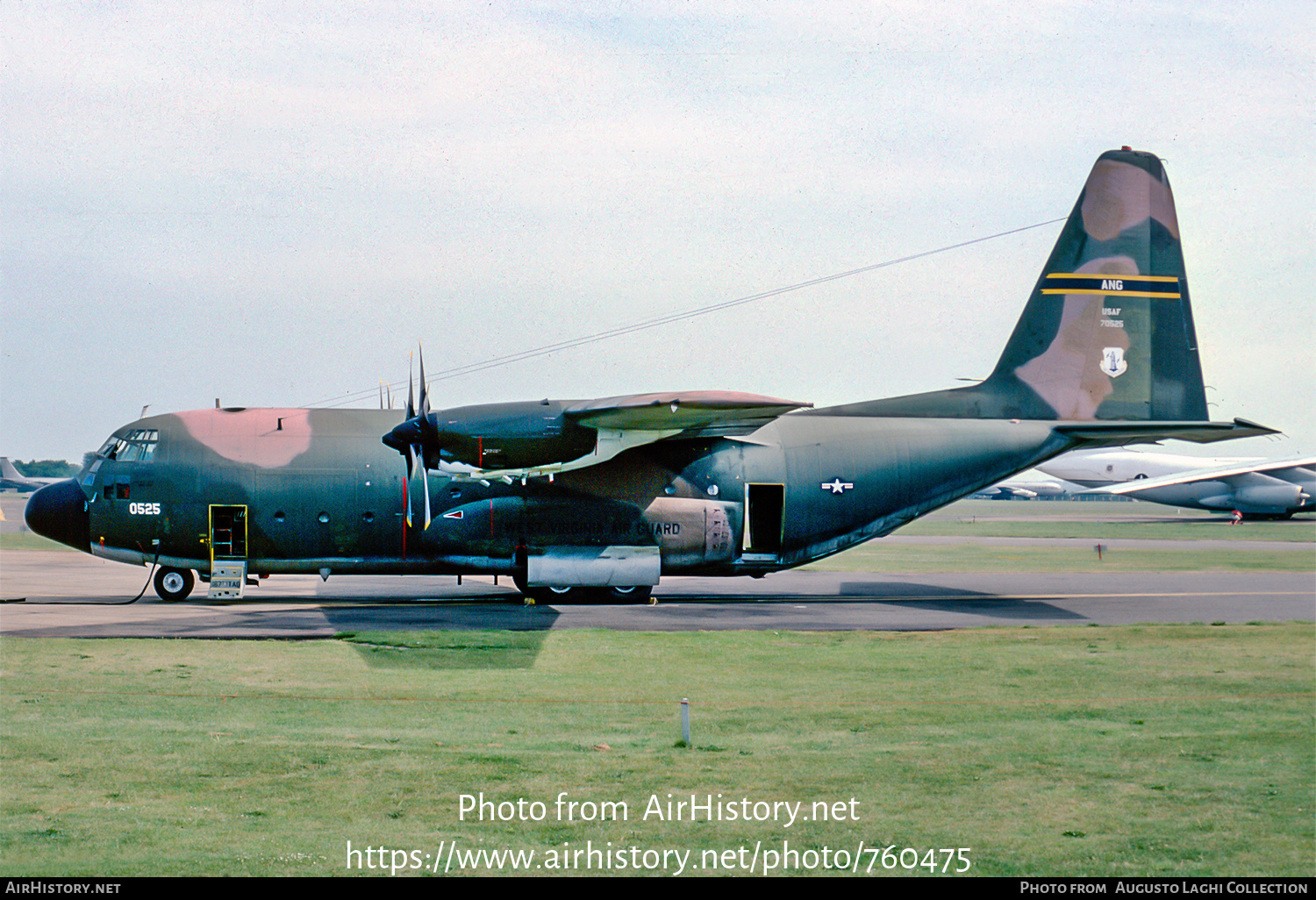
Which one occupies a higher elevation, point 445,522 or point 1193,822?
point 445,522

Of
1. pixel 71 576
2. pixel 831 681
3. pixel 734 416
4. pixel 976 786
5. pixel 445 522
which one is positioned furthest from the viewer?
pixel 71 576

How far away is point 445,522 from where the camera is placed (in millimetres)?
25625

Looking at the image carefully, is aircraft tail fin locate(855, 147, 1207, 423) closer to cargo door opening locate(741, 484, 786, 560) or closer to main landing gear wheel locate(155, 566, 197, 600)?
cargo door opening locate(741, 484, 786, 560)

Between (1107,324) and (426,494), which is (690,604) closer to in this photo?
(426,494)

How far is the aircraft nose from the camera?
1013 inches

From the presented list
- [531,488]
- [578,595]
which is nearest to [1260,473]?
[578,595]

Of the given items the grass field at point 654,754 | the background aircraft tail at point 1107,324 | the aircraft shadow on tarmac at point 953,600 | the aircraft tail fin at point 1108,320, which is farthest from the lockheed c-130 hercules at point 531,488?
the grass field at point 654,754

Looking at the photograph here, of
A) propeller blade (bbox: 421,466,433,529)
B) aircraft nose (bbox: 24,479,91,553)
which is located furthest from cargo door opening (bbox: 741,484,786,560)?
aircraft nose (bbox: 24,479,91,553)

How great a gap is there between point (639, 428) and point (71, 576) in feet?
67.4

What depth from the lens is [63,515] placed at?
2581cm

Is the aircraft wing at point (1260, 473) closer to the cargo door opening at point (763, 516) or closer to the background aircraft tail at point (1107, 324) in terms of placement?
the background aircraft tail at point (1107, 324)
